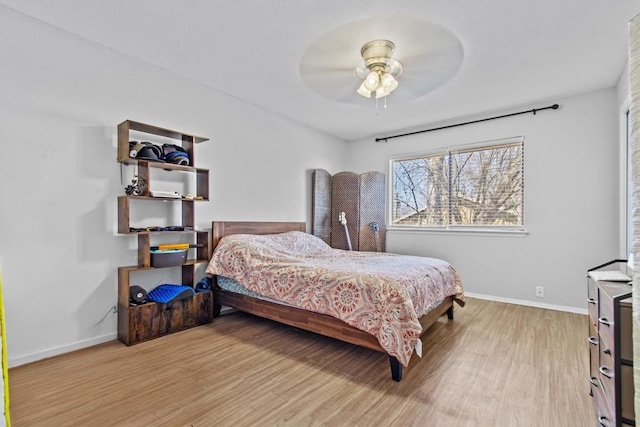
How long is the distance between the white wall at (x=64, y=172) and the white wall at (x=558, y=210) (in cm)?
373

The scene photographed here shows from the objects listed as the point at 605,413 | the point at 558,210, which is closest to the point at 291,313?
the point at 605,413

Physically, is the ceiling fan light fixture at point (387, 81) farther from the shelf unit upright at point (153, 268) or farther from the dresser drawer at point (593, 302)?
the dresser drawer at point (593, 302)

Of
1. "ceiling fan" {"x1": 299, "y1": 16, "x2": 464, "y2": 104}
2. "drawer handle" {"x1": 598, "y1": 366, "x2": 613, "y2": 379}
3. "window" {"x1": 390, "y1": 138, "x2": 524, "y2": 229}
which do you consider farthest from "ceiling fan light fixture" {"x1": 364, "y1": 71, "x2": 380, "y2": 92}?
"drawer handle" {"x1": 598, "y1": 366, "x2": 613, "y2": 379}

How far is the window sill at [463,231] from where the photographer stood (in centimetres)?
385

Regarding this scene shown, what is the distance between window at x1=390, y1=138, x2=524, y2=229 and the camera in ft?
12.9

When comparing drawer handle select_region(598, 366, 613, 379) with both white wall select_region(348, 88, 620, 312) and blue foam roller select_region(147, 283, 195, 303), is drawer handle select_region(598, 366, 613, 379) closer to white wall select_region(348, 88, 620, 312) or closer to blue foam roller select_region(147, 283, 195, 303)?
white wall select_region(348, 88, 620, 312)

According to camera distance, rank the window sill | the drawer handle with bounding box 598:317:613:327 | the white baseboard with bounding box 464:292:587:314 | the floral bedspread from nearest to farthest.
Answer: the drawer handle with bounding box 598:317:613:327 < the floral bedspread < the white baseboard with bounding box 464:292:587:314 < the window sill

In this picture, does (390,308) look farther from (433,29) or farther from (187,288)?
(433,29)

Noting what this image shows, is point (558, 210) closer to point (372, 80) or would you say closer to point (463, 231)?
point (463, 231)

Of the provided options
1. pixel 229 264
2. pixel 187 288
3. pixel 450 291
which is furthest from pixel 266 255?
pixel 450 291

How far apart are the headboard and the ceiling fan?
1.75 m

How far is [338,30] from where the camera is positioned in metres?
2.34

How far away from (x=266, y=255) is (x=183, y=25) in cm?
202

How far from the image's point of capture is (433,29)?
2.33 metres
